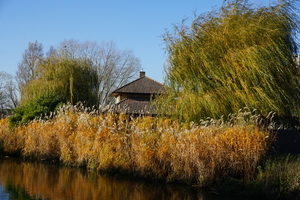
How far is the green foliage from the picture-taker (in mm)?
21266

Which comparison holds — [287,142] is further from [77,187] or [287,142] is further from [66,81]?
[66,81]

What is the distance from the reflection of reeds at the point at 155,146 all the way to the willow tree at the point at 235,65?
105cm

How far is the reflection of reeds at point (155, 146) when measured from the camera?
42.1ft

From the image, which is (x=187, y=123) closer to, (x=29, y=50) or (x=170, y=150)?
(x=170, y=150)

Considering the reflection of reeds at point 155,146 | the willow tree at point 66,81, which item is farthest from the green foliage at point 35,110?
the willow tree at point 66,81

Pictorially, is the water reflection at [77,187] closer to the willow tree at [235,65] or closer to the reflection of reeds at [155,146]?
the reflection of reeds at [155,146]

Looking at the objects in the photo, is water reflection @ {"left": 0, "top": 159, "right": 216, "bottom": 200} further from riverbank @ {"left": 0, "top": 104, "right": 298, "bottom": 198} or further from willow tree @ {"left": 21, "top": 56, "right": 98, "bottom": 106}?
willow tree @ {"left": 21, "top": 56, "right": 98, "bottom": 106}

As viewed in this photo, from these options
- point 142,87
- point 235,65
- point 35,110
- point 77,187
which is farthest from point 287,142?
point 142,87

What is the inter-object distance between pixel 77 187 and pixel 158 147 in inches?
127

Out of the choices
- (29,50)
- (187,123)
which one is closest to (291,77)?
(187,123)

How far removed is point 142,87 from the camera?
33.4 meters

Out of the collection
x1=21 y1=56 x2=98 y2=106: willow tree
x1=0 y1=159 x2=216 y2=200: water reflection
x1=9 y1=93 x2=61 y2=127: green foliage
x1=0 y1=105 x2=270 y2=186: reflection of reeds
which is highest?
x1=21 y1=56 x2=98 y2=106: willow tree

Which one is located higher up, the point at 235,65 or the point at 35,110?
the point at 235,65

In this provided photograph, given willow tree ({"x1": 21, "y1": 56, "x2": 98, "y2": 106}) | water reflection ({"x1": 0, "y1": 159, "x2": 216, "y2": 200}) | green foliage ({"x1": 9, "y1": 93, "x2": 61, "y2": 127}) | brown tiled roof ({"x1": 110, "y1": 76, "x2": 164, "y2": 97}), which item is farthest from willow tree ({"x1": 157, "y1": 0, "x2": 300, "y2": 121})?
brown tiled roof ({"x1": 110, "y1": 76, "x2": 164, "y2": 97})
